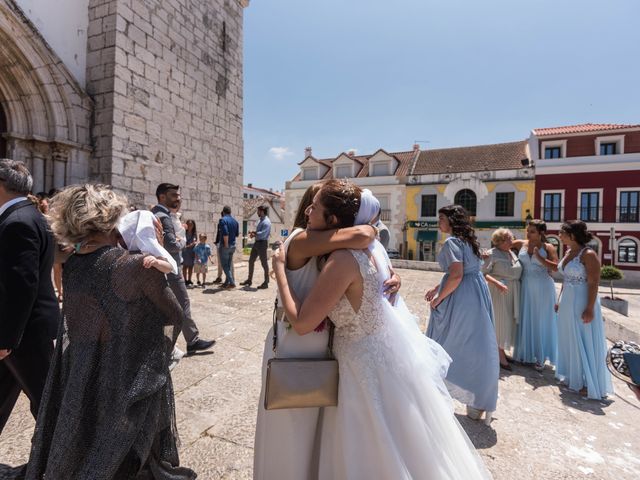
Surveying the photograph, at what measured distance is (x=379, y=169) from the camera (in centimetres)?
2895

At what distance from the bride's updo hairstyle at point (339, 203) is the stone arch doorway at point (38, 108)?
21.1ft

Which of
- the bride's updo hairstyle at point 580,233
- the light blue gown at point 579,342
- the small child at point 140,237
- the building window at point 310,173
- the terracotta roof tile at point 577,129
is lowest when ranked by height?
the light blue gown at point 579,342

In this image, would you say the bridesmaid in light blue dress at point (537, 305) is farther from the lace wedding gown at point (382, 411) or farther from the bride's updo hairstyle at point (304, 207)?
the bride's updo hairstyle at point (304, 207)

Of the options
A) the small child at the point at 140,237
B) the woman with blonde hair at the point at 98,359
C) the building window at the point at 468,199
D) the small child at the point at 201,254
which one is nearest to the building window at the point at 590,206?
the building window at the point at 468,199

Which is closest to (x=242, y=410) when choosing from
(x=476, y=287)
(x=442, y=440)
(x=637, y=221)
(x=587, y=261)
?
(x=442, y=440)

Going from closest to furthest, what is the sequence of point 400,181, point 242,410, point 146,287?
point 146,287
point 242,410
point 400,181

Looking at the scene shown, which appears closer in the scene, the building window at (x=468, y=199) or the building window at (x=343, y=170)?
the building window at (x=468, y=199)

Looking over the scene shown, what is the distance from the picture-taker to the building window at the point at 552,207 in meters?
23.1

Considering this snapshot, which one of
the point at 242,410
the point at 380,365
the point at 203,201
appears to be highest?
the point at 203,201

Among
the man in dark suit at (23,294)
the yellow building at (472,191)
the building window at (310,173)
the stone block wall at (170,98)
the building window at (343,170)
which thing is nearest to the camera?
the man in dark suit at (23,294)

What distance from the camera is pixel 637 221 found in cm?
2194

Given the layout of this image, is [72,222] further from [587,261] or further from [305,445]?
[587,261]

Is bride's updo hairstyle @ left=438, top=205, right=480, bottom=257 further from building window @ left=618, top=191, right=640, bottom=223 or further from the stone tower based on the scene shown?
building window @ left=618, top=191, right=640, bottom=223

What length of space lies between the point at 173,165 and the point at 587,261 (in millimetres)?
7681
